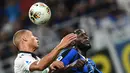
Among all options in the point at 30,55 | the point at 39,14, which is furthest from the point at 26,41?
the point at 39,14

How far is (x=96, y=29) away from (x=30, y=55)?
4775 millimetres

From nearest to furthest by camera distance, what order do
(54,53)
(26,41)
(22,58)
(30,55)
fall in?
1. (54,53)
2. (22,58)
3. (30,55)
4. (26,41)

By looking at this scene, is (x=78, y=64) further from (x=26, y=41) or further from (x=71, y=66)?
(x=26, y=41)

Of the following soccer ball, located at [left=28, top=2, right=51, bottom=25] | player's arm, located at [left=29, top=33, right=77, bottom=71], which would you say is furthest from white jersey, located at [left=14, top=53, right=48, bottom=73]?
soccer ball, located at [left=28, top=2, right=51, bottom=25]

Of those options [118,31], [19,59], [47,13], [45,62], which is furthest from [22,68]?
[118,31]

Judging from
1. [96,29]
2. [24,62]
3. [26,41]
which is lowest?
[96,29]

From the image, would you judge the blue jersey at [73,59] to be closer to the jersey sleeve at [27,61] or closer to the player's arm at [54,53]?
the jersey sleeve at [27,61]

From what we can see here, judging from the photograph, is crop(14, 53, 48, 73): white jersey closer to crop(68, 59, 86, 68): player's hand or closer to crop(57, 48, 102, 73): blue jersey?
crop(57, 48, 102, 73): blue jersey

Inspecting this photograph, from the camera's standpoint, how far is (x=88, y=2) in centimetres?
1270

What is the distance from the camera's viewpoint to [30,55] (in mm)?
7352

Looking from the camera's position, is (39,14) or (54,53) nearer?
(54,53)

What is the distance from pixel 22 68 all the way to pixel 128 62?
4.87 metres

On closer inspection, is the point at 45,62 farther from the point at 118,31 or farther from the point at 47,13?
the point at 118,31

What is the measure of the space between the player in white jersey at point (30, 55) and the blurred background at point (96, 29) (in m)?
4.31
